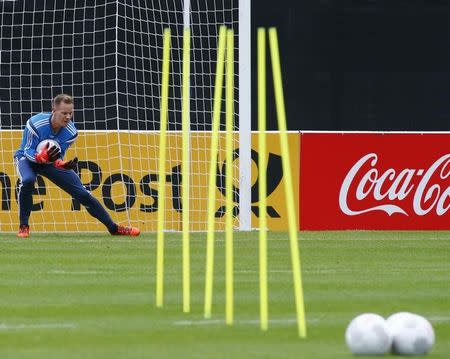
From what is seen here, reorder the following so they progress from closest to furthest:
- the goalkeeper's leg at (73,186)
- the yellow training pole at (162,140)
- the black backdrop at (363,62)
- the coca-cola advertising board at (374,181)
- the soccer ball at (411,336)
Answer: the soccer ball at (411,336) < the yellow training pole at (162,140) < the goalkeeper's leg at (73,186) < the coca-cola advertising board at (374,181) < the black backdrop at (363,62)

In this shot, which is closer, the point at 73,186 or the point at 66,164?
the point at 66,164

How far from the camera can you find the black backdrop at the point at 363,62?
26641 millimetres

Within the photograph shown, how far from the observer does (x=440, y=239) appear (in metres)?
19.2

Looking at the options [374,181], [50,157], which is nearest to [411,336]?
[50,157]

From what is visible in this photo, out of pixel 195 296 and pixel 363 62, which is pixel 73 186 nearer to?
pixel 195 296

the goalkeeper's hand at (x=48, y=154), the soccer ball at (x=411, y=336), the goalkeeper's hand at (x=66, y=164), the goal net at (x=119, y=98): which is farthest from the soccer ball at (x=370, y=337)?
the goal net at (x=119, y=98)

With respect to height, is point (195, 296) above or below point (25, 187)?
below

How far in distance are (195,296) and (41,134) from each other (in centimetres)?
754

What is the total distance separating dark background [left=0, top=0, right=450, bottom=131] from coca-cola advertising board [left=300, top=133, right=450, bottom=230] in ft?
13.6

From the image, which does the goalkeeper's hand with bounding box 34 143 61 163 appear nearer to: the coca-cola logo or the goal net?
the goal net

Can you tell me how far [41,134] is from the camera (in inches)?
730

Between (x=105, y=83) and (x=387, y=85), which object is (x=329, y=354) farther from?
(x=387, y=85)

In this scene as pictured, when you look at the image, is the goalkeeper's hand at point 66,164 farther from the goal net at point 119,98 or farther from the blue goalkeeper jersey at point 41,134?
the goal net at point 119,98

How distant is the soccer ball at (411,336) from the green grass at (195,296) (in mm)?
160
